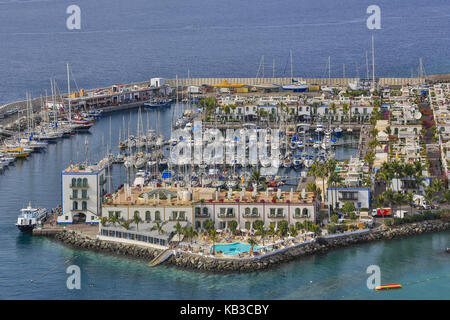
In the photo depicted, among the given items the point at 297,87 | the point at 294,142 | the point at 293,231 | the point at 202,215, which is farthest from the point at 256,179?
the point at 297,87

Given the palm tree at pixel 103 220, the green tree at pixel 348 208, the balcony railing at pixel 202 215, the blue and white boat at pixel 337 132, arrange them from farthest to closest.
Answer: the blue and white boat at pixel 337 132 < the green tree at pixel 348 208 < the balcony railing at pixel 202 215 < the palm tree at pixel 103 220

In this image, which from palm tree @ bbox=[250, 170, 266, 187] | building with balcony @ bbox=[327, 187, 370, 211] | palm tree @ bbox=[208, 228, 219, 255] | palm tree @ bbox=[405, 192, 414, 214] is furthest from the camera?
palm tree @ bbox=[250, 170, 266, 187]

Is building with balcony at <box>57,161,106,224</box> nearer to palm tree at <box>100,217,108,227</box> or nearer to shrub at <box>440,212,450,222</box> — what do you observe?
palm tree at <box>100,217,108,227</box>

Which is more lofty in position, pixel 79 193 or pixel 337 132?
pixel 337 132

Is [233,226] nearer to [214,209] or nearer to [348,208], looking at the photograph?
[214,209]

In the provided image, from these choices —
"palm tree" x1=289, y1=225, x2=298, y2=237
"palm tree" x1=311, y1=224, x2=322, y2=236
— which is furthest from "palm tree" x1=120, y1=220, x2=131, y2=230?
"palm tree" x1=311, y1=224, x2=322, y2=236

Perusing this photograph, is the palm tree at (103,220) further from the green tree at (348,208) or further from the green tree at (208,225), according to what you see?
the green tree at (348,208)

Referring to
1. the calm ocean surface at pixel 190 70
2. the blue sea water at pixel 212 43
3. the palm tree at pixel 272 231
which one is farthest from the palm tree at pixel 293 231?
the blue sea water at pixel 212 43
